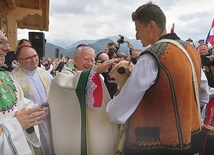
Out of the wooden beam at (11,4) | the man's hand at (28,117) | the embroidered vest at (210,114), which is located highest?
the wooden beam at (11,4)

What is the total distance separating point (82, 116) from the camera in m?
2.39

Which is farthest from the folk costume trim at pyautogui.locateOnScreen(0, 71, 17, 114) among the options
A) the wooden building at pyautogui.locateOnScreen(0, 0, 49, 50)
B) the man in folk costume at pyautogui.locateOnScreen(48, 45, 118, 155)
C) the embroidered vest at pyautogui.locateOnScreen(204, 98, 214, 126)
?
the wooden building at pyautogui.locateOnScreen(0, 0, 49, 50)

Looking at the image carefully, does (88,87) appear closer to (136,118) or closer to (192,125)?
(136,118)

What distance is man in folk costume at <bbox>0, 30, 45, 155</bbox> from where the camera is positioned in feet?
5.41

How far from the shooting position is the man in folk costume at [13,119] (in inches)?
64.9

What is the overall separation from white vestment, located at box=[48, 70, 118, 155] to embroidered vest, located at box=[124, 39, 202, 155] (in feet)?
1.86

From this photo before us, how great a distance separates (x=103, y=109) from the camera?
2412 mm

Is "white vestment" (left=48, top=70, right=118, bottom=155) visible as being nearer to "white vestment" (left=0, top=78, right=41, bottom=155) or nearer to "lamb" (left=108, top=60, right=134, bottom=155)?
"lamb" (left=108, top=60, right=134, bottom=155)

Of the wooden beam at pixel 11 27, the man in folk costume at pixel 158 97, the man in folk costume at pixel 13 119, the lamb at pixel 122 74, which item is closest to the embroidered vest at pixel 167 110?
the man in folk costume at pixel 158 97

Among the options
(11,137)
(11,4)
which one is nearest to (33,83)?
(11,137)

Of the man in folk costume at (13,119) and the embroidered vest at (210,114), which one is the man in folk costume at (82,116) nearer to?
the man in folk costume at (13,119)

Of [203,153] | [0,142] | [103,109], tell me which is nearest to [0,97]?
[0,142]

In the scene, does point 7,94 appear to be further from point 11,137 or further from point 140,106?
point 140,106

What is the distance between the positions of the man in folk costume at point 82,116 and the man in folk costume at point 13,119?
0.44 metres
